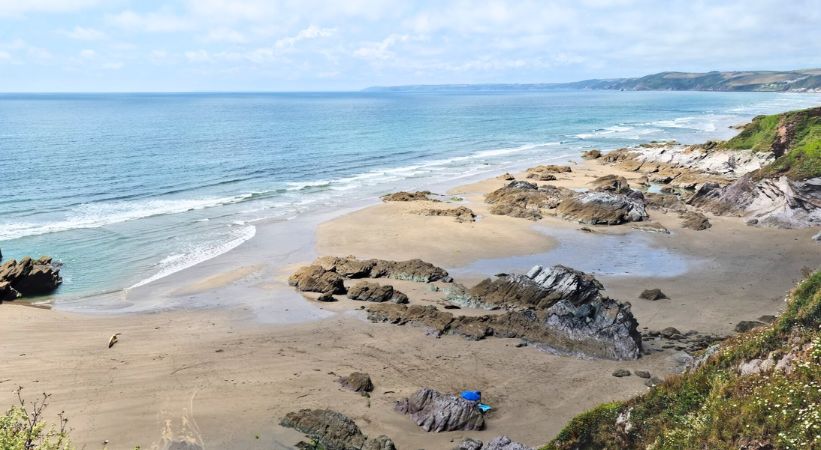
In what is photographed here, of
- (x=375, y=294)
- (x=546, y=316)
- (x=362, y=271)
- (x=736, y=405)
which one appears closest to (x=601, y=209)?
(x=362, y=271)

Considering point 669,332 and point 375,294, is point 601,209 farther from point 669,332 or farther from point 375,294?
point 375,294

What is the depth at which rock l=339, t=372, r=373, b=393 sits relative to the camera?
1931 centimetres

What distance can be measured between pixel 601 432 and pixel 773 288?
2110 cm

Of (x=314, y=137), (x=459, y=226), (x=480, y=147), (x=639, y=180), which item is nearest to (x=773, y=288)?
(x=459, y=226)

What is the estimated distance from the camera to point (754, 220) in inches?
1622

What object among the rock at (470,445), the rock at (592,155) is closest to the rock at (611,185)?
the rock at (592,155)

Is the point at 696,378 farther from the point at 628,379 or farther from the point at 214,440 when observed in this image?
the point at 214,440

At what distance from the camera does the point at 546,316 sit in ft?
79.2

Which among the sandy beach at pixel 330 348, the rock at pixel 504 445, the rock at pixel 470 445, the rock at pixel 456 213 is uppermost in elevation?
the rock at pixel 504 445

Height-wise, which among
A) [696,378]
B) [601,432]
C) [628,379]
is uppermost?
[696,378]

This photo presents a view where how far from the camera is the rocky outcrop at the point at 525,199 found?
1804 inches

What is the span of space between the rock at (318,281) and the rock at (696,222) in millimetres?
25219

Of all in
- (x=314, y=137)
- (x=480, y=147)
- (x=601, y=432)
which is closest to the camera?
(x=601, y=432)

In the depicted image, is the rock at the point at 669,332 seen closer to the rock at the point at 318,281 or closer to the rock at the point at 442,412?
the rock at the point at 442,412
